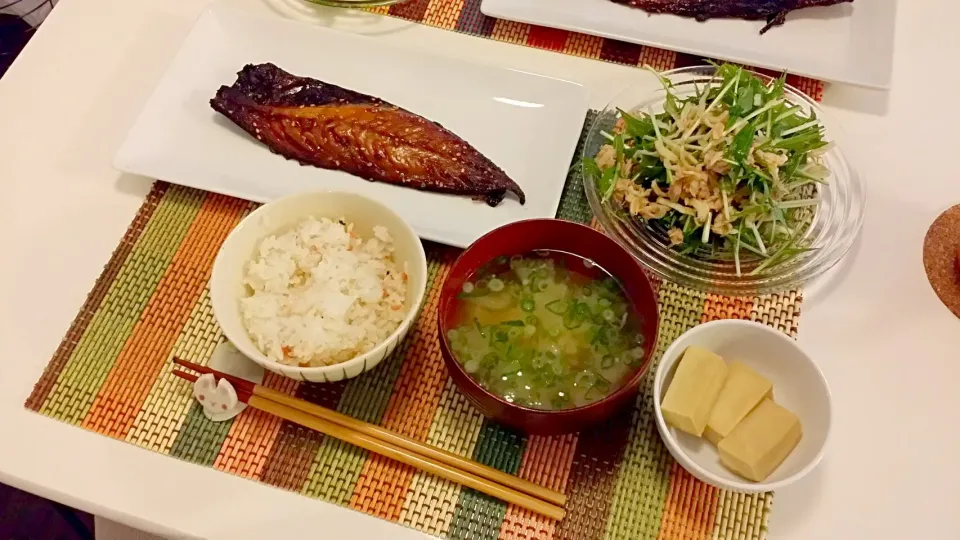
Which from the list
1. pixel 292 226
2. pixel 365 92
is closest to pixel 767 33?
pixel 365 92

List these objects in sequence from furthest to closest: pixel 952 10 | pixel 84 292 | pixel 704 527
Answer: pixel 952 10
pixel 84 292
pixel 704 527

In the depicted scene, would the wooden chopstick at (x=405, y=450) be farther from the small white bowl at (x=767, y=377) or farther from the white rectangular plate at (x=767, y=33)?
the white rectangular plate at (x=767, y=33)

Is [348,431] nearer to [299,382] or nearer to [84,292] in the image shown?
[299,382]

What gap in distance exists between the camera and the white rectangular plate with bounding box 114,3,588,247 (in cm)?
151

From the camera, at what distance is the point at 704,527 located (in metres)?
1.20

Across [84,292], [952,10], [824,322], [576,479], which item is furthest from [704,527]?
[952,10]

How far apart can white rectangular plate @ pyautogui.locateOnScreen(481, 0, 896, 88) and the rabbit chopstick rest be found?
1.06 metres

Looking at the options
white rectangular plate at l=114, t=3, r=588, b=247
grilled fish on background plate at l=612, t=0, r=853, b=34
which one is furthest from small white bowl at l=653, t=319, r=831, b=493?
grilled fish on background plate at l=612, t=0, r=853, b=34

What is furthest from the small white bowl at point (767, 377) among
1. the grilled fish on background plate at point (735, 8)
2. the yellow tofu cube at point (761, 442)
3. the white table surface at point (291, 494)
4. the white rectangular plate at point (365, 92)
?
the grilled fish on background plate at point (735, 8)

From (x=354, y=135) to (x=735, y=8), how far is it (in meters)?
0.96

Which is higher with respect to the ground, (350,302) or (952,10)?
(952,10)

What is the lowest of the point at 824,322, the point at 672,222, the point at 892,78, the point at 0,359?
the point at 0,359

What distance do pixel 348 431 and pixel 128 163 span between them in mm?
772

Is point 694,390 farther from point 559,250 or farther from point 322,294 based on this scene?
point 322,294
